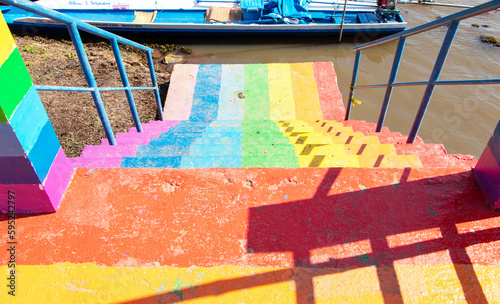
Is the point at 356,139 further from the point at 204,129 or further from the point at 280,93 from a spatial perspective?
the point at 280,93

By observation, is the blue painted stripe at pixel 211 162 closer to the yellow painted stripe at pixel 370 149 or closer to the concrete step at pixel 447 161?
the yellow painted stripe at pixel 370 149

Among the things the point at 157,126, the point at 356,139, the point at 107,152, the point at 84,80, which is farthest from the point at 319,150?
the point at 84,80

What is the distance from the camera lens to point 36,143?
1827mm

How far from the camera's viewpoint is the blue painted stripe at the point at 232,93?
19.9ft

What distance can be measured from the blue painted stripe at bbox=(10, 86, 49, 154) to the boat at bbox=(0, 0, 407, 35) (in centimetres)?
846

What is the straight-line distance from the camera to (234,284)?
1732 millimetres

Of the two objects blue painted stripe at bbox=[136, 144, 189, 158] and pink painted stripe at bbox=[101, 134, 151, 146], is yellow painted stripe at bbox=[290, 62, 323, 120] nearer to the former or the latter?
pink painted stripe at bbox=[101, 134, 151, 146]

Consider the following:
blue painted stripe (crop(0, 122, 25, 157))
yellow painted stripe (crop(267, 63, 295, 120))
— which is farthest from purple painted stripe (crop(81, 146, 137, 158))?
yellow painted stripe (crop(267, 63, 295, 120))

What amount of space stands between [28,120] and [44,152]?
0.73ft

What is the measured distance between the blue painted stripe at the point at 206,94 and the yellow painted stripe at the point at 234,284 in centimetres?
436

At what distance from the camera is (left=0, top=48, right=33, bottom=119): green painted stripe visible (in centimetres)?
158

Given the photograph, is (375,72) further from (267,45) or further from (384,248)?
(384,248)

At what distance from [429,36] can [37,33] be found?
12022 millimetres

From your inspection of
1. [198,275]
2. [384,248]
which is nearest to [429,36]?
[384,248]
